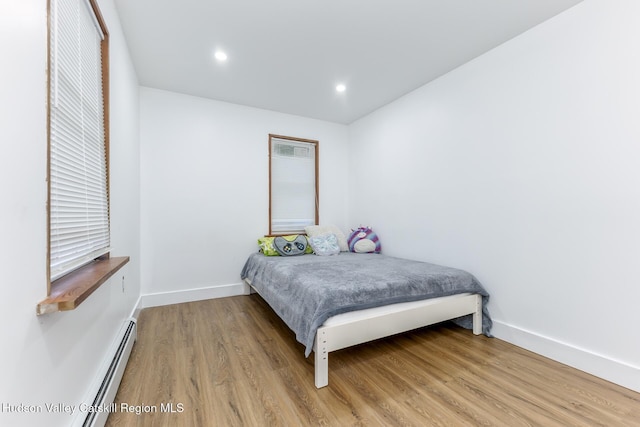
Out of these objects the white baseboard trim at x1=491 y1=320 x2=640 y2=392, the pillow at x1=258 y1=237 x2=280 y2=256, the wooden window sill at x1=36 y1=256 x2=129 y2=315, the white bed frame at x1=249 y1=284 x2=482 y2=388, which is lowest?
the white baseboard trim at x1=491 y1=320 x2=640 y2=392

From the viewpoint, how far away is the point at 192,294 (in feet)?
10.8

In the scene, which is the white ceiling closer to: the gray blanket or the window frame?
the window frame

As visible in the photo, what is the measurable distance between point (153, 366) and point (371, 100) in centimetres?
351

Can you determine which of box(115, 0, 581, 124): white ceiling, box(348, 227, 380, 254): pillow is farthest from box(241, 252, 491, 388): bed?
box(115, 0, 581, 124): white ceiling

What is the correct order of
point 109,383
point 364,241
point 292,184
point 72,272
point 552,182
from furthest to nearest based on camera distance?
point 292,184, point 364,241, point 552,182, point 109,383, point 72,272

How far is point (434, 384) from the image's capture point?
1724 mm

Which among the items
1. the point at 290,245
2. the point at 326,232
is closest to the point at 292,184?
the point at 326,232

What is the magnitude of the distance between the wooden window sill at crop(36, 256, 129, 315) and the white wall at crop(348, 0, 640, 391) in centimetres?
277

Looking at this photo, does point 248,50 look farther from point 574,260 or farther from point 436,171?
point 574,260

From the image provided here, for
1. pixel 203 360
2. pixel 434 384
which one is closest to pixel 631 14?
pixel 434 384

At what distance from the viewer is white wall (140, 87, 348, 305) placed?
10.3ft

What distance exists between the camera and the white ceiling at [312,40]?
1.93m

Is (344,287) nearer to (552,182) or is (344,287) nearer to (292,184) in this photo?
(552,182)

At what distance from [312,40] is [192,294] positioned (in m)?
3.03
